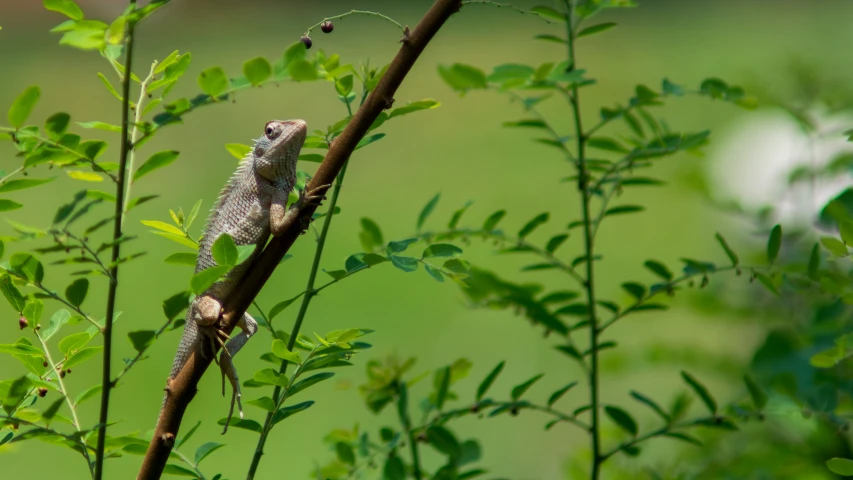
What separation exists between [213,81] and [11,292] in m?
0.31

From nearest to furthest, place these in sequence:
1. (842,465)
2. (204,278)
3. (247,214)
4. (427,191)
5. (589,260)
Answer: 1. (204,278)
2. (842,465)
3. (589,260)
4. (247,214)
5. (427,191)

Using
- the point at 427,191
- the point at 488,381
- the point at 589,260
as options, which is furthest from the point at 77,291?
the point at 427,191

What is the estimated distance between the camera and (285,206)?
1.24m

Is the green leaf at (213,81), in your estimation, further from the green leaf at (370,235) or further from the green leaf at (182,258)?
the green leaf at (370,235)

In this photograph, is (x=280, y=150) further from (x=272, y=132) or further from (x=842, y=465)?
(x=842, y=465)

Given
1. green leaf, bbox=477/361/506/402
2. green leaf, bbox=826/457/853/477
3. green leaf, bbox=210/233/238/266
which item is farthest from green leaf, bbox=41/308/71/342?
green leaf, bbox=826/457/853/477

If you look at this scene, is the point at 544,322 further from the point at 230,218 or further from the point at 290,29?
the point at 290,29

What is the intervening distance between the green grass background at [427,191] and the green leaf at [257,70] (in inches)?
19.2

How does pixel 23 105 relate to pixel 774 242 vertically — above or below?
above

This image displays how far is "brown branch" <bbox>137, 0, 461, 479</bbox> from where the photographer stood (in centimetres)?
78

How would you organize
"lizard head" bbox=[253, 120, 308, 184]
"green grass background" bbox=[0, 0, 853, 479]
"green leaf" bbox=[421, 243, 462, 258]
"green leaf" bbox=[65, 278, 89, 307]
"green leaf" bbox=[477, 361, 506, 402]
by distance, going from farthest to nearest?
"green grass background" bbox=[0, 0, 853, 479]
"lizard head" bbox=[253, 120, 308, 184]
"green leaf" bbox=[477, 361, 506, 402]
"green leaf" bbox=[421, 243, 462, 258]
"green leaf" bbox=[65, 278, 89, 307]

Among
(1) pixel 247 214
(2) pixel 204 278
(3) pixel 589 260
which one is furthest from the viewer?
(1) pixel 247 214

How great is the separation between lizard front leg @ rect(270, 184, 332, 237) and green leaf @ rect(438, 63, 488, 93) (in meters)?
0.26

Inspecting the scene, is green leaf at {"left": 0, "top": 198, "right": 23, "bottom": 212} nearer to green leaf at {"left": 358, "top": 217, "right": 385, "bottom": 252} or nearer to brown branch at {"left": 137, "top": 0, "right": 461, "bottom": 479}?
brown branch at {"left": 137, "top": 0, "right": 461, "bottom": 479}
